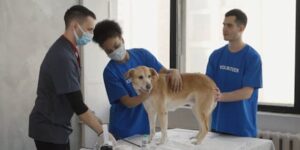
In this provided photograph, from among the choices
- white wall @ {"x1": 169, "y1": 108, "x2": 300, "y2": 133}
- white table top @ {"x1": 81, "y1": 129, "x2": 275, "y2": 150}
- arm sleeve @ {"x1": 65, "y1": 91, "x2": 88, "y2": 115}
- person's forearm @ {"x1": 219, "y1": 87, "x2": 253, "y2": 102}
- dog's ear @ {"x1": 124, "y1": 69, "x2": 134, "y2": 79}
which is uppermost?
dog's ear @ {"x1": 124, "y1": 69, "x2": 134, "y2": 79}

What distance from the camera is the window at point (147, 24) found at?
3.53m

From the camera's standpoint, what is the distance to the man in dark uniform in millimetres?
1596

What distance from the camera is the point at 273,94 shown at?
298 centimetres

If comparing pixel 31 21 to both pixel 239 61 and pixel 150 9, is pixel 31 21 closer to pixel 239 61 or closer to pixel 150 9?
pixel 150 9

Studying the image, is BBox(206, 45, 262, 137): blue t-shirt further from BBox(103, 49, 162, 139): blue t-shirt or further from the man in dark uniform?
the man in dark uniform

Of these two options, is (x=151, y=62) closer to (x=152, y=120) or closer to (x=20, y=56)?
(x=152, y=120)

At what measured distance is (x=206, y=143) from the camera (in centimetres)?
186

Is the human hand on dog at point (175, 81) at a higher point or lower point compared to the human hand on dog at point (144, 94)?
higher

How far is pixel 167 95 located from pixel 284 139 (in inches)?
50.4

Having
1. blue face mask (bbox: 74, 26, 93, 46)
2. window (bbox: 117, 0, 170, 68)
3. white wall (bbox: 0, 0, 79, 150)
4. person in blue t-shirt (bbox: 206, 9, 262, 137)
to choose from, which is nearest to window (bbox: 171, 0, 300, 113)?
window (bbox: 117, 0, 170, 68)

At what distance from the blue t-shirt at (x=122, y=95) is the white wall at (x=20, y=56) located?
1.08m

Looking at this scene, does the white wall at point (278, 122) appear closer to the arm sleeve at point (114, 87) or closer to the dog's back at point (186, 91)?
the dog's back at point (186, 91)

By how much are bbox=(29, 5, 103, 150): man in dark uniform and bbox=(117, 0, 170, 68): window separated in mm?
1820

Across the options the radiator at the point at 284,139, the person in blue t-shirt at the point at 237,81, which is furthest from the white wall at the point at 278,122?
the person in blue t-shirt at the point at 237,81
